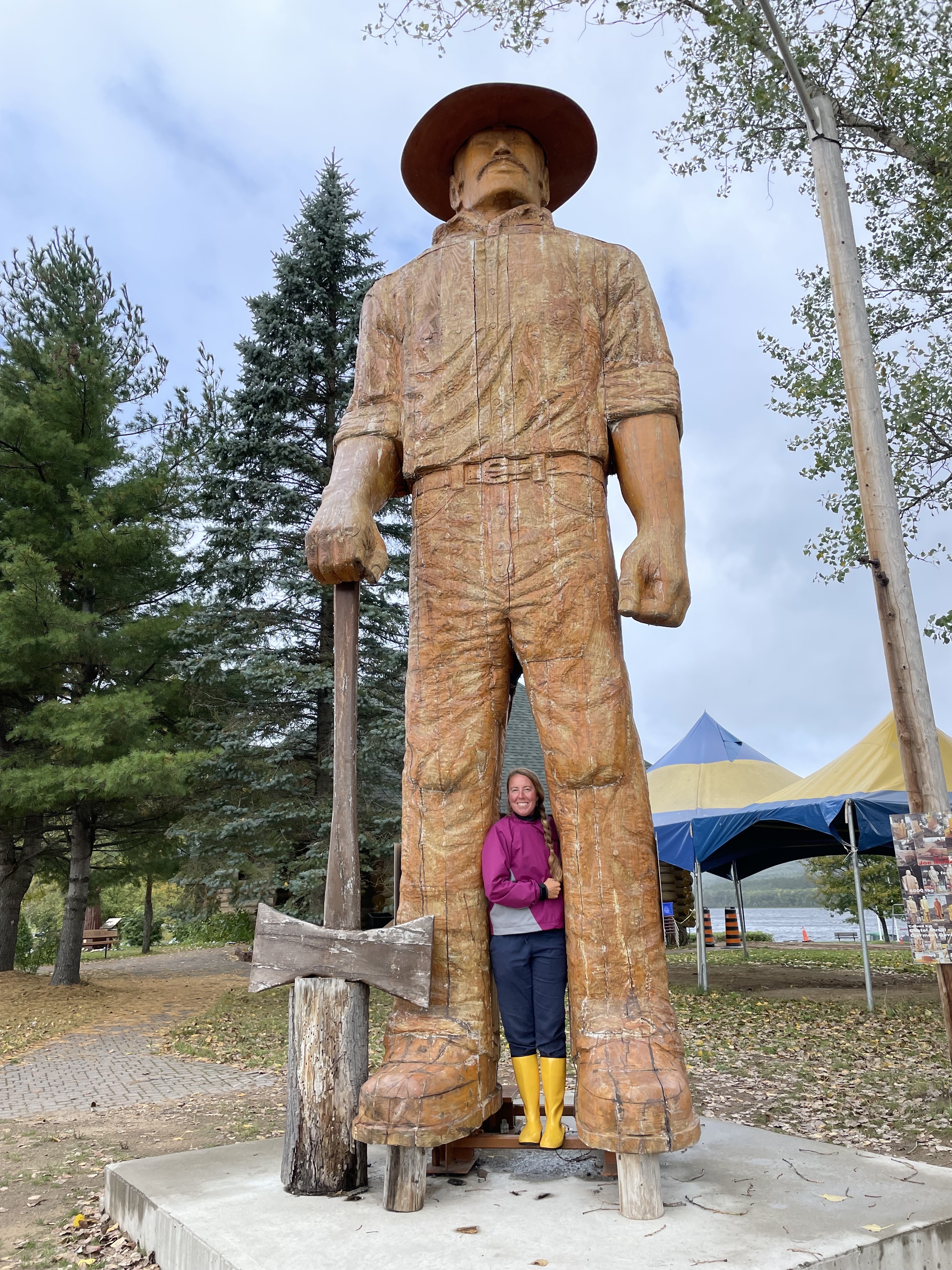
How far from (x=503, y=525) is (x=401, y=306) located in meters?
0.97

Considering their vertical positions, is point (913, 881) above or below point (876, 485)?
below

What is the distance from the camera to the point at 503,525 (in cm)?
323

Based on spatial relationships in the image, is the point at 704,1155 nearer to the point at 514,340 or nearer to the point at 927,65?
the point at 514,340

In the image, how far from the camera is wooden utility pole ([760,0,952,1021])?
19.5ft

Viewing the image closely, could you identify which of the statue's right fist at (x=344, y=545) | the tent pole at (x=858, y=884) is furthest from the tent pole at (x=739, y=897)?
the statue's right fist at (x=344, y=545)

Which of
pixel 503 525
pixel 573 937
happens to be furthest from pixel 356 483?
pixel 573 937

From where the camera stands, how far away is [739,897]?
1516 cm

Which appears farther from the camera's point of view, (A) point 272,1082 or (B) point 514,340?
(A) point 272,1082

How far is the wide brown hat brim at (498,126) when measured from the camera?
3.58 m

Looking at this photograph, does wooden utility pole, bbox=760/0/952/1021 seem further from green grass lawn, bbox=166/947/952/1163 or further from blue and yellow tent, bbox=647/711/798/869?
blue and yellow tent, bbox=647/711/798/869

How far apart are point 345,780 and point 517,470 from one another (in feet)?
3.81

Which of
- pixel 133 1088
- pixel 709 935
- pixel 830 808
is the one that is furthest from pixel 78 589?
pixel 709 935

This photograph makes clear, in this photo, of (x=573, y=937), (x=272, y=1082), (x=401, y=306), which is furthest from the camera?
(x=272, y=1082)

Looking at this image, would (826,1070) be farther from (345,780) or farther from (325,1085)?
(345,780)
